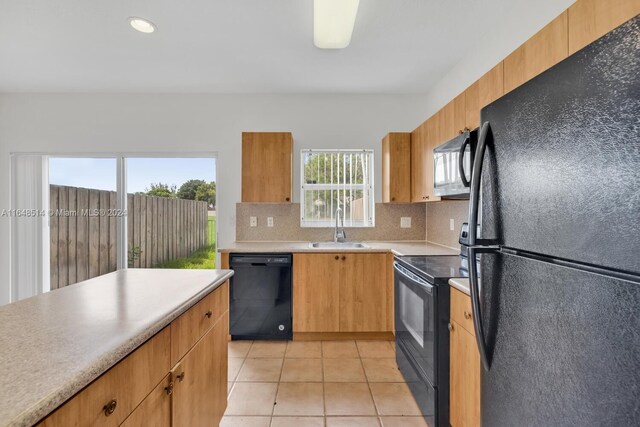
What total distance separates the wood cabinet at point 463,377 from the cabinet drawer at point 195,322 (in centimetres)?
121

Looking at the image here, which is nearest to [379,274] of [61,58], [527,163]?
[527,163]

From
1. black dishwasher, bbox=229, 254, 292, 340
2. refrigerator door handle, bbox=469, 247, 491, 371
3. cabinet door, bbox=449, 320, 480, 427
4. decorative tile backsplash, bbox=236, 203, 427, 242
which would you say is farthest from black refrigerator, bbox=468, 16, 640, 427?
decorative tile backsplash, bbox=236, 203, 427, 242

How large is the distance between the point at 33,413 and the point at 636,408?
106 centimetres

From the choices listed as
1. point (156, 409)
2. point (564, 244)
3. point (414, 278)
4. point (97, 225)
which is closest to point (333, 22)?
point (414, 278)

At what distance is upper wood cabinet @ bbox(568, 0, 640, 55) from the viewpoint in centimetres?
87

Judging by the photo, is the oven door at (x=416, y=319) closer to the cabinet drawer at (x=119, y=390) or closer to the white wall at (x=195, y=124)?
the cabinet drawer at (x=119, y=390)

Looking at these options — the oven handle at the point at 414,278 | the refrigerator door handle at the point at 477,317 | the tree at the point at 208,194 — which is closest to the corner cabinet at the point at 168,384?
the refrigerator door handle at the point at 477,317

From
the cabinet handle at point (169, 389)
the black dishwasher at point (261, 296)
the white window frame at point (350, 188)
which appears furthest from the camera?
the white window frame at point (350, 188)

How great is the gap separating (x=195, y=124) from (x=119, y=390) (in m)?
3.10

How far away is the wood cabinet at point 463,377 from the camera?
131cm

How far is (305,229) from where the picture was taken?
3391mm

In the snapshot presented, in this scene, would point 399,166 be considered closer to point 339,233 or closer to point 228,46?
point 339,233

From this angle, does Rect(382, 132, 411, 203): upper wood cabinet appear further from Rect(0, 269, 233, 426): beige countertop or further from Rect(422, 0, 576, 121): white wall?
Rect(0, 269, 233, 426): beige countertop

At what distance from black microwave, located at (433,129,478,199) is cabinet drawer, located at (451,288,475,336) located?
1.99 feet
